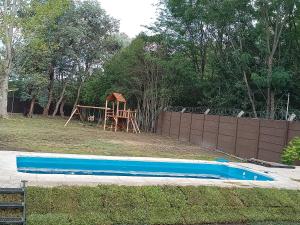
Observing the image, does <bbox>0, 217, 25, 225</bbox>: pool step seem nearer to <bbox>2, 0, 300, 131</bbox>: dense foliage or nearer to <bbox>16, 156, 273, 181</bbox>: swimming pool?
<bbox>16, 156, 273, 181</bbox>: swimming pool

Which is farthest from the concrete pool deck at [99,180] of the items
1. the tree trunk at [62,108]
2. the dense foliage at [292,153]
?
the tree trunk at [62,108]

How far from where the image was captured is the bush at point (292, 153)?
11.6 metres

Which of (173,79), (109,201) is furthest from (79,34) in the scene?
(109,201)

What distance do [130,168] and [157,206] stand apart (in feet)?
13.9

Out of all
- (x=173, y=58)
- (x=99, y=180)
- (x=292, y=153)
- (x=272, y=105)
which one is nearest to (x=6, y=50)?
(x=173, y=58)

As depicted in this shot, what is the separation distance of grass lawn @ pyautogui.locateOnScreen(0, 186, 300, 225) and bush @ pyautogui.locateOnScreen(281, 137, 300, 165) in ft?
15.4

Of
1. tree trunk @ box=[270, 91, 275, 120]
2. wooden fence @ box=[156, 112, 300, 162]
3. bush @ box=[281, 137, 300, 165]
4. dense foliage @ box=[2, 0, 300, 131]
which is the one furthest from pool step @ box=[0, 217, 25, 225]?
tree trunk @ box=[270, 91, 275, 120]

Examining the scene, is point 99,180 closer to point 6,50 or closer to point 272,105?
point 272,105

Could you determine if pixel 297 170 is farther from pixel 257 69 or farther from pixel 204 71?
pixel 204 71

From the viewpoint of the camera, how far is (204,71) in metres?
25.4

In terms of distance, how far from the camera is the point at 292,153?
461 inches

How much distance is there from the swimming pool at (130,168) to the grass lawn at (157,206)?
2375 millimetres

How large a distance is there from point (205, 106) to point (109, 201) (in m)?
18.0

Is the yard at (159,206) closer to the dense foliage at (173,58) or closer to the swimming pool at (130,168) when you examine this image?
the swimming pool at (130,168)
